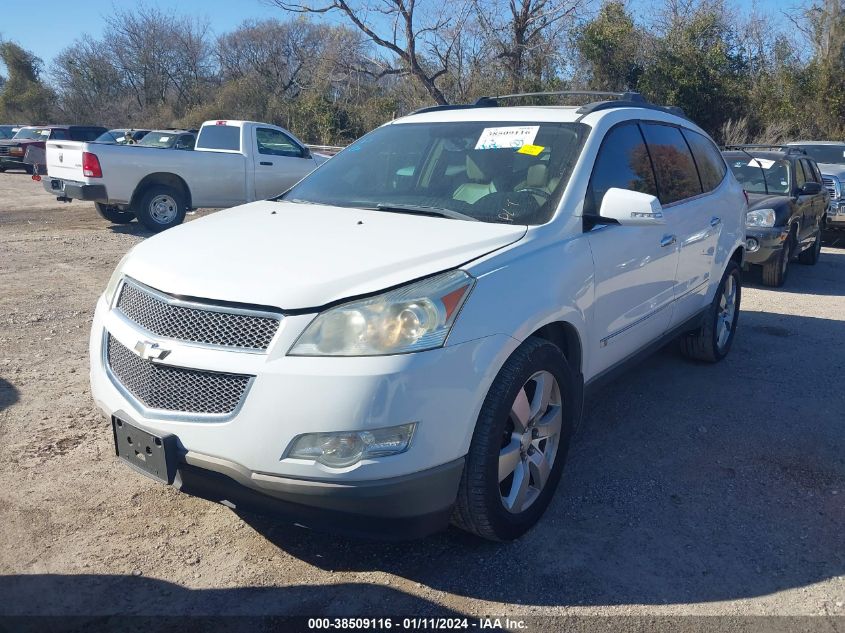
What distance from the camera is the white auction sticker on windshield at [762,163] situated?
33.9 feet

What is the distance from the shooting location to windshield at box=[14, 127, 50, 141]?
26.9m

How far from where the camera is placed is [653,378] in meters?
5.51

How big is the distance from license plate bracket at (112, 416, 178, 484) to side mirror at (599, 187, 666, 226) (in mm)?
2231

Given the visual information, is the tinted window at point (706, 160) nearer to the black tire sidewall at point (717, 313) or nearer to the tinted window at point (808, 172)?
the black tire sidewall at point (717, 313)

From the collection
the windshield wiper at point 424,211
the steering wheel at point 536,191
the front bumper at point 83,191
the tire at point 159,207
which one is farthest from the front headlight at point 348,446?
the tire at point 159,207

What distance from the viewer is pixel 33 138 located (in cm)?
2770

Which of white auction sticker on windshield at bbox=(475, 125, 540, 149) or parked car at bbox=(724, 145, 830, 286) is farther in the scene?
parked car at bbox=(724, 145, 830, 286)

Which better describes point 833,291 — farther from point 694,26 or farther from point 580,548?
point 694,26

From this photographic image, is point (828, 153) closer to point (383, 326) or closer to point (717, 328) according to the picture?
point (717, 328)

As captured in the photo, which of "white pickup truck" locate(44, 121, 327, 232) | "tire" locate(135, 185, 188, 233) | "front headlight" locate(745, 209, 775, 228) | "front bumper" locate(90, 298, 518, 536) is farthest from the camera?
"tire" locate(135, 185, 188, 233)

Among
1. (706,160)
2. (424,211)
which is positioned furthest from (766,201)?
(424,211)

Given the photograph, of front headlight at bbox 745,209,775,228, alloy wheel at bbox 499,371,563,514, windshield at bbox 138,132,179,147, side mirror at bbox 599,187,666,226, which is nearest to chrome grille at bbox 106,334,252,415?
alloy wheel at bbox 499,371,563,514

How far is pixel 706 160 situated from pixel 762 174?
544 cm

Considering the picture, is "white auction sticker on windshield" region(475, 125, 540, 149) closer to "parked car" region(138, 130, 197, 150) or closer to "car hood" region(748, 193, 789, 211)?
"car hood" region(748, 193, 789, 211)
